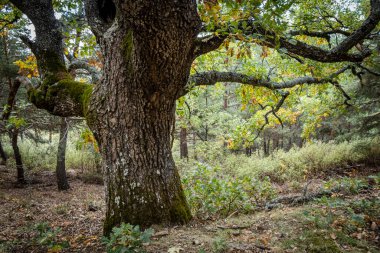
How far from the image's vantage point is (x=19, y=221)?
4918 mm

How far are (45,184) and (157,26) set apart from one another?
395 inches

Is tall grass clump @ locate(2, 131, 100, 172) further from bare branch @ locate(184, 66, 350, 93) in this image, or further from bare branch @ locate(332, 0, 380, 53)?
bare branch @ locate(332, 0, 380, 53)

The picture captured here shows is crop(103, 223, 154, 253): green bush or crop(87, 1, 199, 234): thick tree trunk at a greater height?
crop(87, 1, 199, 234): thick tree trunk

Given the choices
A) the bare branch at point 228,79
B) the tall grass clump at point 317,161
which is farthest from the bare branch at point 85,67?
the tall grass clump at point 317,161

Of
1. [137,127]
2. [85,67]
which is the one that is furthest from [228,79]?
[85,67]

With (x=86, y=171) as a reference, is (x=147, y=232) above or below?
above

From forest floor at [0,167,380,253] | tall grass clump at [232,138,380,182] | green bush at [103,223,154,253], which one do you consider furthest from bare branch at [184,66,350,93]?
tall grass clump at [232,138,380,182]

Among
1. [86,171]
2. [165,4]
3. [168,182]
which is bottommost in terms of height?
[86,171]

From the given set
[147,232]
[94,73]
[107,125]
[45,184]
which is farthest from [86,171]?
[147,232]

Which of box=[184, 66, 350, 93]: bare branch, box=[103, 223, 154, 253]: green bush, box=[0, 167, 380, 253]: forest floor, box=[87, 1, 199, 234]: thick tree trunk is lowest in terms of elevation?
box=[0, 167, 380, 253]: forest floor

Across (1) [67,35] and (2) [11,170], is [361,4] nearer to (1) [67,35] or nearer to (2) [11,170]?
(1) [67,35]

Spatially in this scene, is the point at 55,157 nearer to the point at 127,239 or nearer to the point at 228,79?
the point at 228,79

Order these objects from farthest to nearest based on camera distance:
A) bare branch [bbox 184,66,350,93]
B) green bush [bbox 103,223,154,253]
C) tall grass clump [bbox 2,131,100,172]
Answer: tall grass clump [bbox 2,131,100,172] < bare branch [bbox 184,66,350,93] < green bush [bbox 103,223,154,253]

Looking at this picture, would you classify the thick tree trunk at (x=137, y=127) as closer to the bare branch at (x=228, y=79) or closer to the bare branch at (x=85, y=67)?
the bare branch at (x=228, y=79)
